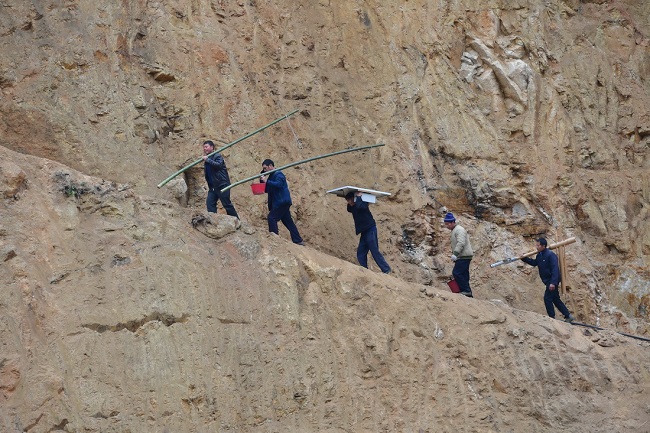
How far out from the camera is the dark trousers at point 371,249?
12930 millimetres

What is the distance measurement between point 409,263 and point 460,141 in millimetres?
2560

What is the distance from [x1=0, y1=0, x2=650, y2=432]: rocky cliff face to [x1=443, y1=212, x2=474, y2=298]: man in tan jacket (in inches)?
20.4

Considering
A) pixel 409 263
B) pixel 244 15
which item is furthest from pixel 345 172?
pixel 244 15

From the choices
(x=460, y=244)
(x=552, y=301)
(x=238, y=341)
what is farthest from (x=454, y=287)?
(x=238, y=341)

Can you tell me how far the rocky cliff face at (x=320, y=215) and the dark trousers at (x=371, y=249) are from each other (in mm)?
699

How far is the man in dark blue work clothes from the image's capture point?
12.9 metres

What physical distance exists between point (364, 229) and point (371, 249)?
11.4 inches

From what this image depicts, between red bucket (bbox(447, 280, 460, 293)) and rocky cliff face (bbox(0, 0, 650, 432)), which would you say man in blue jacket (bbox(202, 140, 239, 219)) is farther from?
red bucket (bbox(447, 280, 460, 293))

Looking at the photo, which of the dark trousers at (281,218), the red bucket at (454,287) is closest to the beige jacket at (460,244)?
the red bucket at (454,287)

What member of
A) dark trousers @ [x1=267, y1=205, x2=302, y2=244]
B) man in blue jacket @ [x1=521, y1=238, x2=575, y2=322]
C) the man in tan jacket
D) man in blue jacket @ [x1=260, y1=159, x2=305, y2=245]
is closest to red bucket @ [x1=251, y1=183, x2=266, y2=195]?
man in blue jacket @ [x1=260, y1=159, x2=305, y2=245]

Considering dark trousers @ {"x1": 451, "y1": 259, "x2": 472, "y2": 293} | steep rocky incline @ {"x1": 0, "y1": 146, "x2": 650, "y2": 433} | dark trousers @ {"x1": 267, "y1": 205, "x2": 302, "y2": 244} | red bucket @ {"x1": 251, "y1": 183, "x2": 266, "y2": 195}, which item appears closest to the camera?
steep rocky incline @ {"x1": 0, "y1": 146, "x2": 650, "y2": 433}

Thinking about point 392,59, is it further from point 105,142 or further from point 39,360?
point 39,360

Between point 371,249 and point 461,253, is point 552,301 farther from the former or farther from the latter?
point 371,249

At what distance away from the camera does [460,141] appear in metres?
16.1
